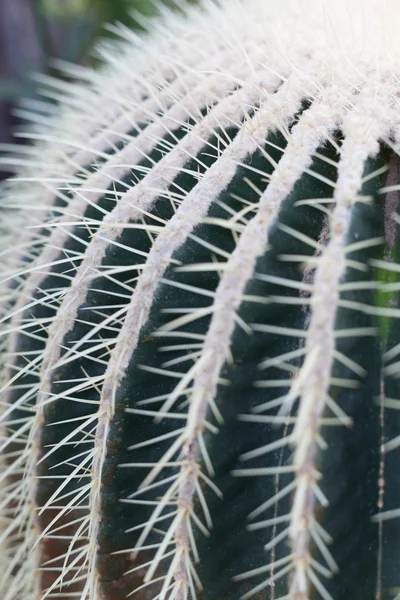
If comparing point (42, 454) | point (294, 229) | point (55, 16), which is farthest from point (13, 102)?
point (294, 229)

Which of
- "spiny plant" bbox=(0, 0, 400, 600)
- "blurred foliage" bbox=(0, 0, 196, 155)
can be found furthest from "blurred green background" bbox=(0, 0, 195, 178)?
"spiny plant" bbox=(0, 0, 400, 600)

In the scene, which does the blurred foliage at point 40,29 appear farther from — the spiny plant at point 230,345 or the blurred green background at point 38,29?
the spiny plant at point 230,345

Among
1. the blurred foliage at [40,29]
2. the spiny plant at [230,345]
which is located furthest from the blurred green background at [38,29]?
the spiny plant at [230,345]

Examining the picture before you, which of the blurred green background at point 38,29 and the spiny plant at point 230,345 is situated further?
the blurred green background at point 38,29

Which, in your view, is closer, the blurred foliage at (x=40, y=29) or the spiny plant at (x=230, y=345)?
the spiny plant at (x=230, y=345)

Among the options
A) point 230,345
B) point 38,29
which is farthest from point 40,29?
point 230,345

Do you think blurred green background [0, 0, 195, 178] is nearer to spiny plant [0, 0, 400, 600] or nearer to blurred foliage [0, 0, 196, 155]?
blurred foliage [0, 0, 196, 155]

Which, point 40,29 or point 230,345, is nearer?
point 230,345

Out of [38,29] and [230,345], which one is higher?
[230,345]

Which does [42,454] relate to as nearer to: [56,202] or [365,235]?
[56,202]

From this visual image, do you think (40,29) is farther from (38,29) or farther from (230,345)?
(230,345)
